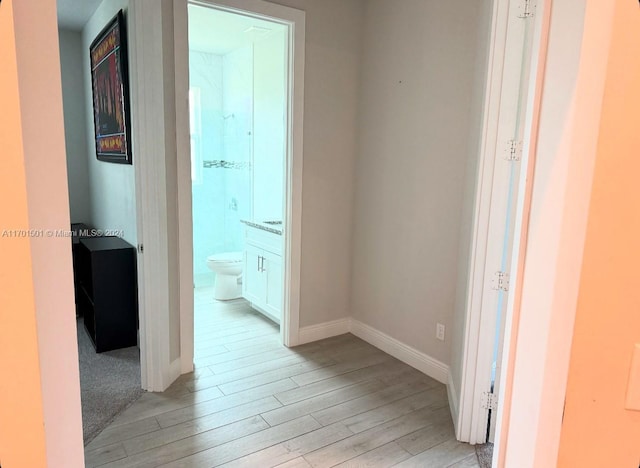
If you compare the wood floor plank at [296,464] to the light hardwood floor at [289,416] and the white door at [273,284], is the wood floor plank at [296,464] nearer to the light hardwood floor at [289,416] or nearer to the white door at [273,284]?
the light hardwood floor at [289,416]

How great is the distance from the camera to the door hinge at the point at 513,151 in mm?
2006

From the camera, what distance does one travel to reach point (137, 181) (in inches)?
99.4

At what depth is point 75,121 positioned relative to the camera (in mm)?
4996

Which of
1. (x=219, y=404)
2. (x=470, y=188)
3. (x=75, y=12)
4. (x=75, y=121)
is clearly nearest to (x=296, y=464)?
(x=219, y=404)

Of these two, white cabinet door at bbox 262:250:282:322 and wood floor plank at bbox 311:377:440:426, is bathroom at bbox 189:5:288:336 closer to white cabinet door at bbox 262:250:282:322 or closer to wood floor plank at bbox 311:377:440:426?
white cabinet door at bbox 262:250:282:322

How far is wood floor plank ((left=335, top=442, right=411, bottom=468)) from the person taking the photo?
208 cm

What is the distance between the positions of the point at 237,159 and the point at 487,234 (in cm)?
387

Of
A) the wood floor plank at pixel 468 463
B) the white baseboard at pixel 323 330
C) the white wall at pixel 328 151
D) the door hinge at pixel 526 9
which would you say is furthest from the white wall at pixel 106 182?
the wood floor plank at pixel 468 463

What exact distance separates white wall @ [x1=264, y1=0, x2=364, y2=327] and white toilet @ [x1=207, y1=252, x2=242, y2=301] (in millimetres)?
1264

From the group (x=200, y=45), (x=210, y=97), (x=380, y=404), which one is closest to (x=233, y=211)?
(x=210, y=97)

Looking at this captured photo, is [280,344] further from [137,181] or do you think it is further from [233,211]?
[233,211]

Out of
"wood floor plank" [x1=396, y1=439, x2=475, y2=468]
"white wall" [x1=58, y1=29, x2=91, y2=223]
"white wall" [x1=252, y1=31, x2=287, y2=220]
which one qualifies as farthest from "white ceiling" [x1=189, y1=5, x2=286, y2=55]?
"wood floor plank" [x1=396, y1=439, x2=475, y2=468]

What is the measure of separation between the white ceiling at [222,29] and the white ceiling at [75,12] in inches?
33.4

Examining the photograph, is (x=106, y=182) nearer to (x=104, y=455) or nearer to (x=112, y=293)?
(x=112, y=293)
